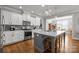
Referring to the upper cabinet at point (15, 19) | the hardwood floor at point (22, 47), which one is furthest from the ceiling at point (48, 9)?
the hardwood floor at point (22, 47)

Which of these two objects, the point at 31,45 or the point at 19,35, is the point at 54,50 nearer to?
the point at 31,45

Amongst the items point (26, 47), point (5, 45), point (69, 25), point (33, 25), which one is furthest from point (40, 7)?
point (5, 45)

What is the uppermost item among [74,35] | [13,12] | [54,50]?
[13,12]

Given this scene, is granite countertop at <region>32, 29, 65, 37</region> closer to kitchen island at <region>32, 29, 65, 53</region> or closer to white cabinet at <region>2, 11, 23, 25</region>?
kitchen island at <region>32, 29, 65, 53</region>

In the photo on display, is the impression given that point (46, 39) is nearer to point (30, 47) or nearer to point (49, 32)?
point (49, 32)

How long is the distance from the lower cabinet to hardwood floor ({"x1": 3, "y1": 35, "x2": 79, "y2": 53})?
88 mm

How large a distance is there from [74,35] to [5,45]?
1445 mm

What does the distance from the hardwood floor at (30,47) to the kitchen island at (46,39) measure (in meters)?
0.10

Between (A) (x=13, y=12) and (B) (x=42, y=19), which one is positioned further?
(B) (x=42, y=19)

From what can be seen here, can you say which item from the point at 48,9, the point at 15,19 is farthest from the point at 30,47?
the point at 48,9

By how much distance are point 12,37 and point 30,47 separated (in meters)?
0.44

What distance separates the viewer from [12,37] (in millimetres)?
1817

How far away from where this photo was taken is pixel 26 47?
183cm

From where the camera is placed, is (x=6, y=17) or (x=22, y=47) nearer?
(x=6, y=17)
